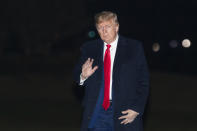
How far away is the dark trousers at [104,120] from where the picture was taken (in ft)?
17.2

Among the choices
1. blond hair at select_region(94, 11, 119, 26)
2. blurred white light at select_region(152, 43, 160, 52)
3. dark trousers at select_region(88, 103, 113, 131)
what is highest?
blurred white light at select_region(152, 43, 160, 52)

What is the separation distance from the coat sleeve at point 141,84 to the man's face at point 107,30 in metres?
0.30

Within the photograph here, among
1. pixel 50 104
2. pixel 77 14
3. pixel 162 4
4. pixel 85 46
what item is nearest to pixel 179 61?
pixel 162 4

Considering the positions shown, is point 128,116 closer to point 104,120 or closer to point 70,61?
point 104,120

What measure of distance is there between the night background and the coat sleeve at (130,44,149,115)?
8424 millimetres

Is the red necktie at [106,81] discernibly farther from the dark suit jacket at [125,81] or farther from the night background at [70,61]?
the night background at [70,61]

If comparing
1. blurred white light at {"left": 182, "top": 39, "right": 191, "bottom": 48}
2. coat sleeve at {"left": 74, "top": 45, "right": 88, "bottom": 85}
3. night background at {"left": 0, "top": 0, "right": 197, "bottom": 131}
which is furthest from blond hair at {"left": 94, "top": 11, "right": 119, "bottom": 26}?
blurred white light at {"left": 182, "top": 39, "right": 191, "bottom": 48}

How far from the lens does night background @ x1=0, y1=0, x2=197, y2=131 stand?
16.0 metres

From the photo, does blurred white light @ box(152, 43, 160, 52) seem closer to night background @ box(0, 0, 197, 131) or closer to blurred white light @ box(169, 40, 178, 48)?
night background @ box(0, 0, 197, 131)

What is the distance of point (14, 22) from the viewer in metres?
28.8

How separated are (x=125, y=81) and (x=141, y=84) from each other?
0.54ft

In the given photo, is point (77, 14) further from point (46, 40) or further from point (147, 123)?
point (147, 123)

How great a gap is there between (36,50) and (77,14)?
2.98 meters

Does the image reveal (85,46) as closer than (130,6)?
Yes
